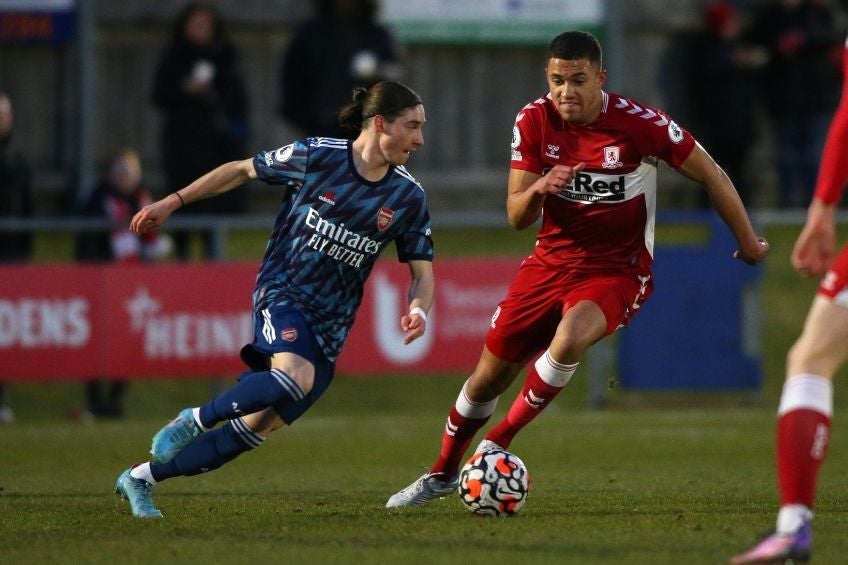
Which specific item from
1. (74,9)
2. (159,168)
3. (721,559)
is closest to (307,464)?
(721,559)

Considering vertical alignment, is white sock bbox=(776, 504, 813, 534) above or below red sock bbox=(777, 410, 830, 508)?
below

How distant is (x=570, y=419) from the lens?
14.3m

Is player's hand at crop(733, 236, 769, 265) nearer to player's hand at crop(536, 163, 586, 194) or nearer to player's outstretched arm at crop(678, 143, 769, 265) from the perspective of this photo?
player's outstretched arm at crop(678, 143, 769, 265)

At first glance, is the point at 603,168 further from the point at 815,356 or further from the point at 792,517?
the point at 792,517

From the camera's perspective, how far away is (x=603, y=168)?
321 inches

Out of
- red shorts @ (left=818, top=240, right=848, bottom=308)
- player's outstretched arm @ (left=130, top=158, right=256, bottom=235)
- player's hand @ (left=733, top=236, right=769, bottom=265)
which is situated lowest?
player's hand @ (left=733, top=236, right=769, bottom=265)

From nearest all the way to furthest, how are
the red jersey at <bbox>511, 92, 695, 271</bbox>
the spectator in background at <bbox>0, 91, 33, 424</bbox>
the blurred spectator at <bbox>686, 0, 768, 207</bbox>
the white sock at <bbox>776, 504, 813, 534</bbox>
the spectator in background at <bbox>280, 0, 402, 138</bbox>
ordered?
the white sock at <bbox>776, 504, 813, 534</bbox> → the red jersey at <bbox>511, 92, 695, 271</bbox> → the spectator in background at <bbox>0, 91, 33, 424</bbox> → the spectator in background at <bbox>280, 0, 402, 138</bbox> → the blurred spectator at <bbox>686, 0, 768, 207</bbox>

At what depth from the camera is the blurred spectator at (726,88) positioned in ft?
59.5

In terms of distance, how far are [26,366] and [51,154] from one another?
6.10m

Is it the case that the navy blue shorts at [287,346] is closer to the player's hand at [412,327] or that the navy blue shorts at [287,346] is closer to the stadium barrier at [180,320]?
the player's hand at [412,327]

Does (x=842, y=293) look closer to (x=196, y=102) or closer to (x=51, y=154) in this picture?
(x=196, y=102)

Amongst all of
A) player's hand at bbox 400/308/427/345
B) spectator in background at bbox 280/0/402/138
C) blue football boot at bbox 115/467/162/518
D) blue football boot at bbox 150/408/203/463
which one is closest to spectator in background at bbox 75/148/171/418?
spectator in background at bbox 280/0/402/138

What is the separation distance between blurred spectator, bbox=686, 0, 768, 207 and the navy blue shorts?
1135 centimetres

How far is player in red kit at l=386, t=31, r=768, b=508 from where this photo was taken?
26.1 feet
